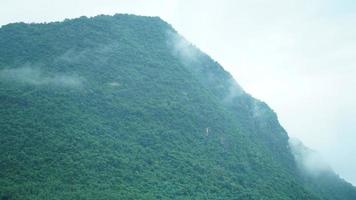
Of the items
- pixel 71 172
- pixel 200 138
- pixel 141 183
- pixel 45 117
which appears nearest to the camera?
pixel 71 172

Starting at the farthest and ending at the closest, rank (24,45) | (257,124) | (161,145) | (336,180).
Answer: (336,180), (257,124), (24,45), (161,145)

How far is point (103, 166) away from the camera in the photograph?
171 feet

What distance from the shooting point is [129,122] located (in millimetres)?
62281

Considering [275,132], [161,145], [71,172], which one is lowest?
[71,172]

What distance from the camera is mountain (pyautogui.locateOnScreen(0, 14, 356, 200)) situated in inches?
1971

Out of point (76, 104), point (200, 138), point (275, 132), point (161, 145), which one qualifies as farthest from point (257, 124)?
point (76, 104)

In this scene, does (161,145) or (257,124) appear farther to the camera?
(257,124)

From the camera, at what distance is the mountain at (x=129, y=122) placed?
50062mm

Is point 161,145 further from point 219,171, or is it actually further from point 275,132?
point 275,132

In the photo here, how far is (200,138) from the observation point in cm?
6581

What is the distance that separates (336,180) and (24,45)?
212 feet

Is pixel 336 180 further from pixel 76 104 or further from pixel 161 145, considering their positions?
pixel 76 104

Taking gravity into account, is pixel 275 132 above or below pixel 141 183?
above

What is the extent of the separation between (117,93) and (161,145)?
1093 cm
